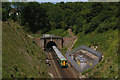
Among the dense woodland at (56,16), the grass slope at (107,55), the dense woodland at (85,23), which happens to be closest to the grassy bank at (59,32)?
the dense woodland at (85,23)

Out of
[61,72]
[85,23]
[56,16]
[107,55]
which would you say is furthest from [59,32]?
[61,72]

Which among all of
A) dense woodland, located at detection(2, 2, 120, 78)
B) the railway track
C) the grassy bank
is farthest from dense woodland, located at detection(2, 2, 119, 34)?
the railway track

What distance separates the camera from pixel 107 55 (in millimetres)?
43375

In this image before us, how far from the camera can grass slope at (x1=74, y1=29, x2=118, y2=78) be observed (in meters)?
35.5

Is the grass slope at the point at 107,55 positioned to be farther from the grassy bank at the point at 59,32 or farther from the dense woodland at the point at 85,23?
the grassy bank at the point at 59,32

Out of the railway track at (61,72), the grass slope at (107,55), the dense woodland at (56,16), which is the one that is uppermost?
the dense woodland at (56,16)

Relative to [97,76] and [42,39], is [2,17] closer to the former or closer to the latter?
[97,76]

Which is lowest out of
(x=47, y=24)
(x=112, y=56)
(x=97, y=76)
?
(x=97, y=76)

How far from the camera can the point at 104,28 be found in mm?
55062

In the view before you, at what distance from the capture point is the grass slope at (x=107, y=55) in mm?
35541

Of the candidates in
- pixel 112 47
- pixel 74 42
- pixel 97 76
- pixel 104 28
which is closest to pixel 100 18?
pixel 104 28

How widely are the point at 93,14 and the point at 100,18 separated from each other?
35.4 ft

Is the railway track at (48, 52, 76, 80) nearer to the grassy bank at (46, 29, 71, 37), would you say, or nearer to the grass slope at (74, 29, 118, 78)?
the grass slope at (74, 29, 118, 78)

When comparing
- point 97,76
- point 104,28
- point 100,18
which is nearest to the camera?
point 97,76
